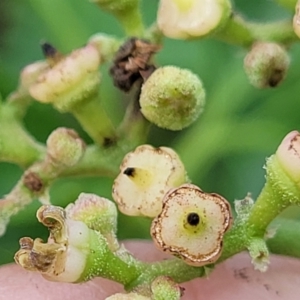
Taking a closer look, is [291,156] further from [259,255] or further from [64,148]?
[64,148]

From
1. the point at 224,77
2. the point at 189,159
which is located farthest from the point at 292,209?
the point at 224,77

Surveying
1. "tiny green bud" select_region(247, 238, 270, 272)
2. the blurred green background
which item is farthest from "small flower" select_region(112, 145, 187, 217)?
the blurred green background

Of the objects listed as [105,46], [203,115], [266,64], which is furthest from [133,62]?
[203,115]

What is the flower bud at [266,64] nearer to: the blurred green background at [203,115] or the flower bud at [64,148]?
the flower bud at [64,148]

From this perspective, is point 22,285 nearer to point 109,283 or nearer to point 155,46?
point 109,283

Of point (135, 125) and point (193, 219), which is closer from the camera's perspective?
point (193, 219)

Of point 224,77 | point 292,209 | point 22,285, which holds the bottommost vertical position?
point 22,285
